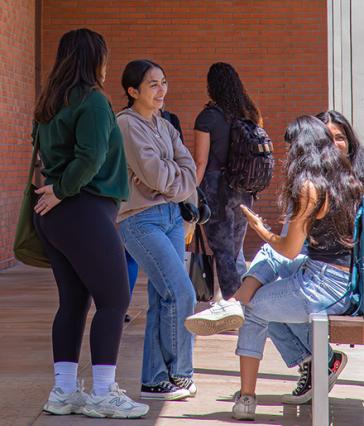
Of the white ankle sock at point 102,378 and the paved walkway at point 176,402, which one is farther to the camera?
the paved walkway at point 176,402

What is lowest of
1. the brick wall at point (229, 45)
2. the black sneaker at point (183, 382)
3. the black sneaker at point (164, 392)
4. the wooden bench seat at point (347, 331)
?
the black sneaker at point (164, 392)

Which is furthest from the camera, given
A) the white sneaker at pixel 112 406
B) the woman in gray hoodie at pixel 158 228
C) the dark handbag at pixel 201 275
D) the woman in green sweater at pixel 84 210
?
the dark handbag at pixel 201 275

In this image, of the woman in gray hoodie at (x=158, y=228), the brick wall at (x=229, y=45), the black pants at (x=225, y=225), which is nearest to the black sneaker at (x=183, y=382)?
the woman in gray hoodie at (x=158, y=228)

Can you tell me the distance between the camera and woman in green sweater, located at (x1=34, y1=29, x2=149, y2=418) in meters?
4.95

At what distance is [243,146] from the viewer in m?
7.33

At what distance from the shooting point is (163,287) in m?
5.46

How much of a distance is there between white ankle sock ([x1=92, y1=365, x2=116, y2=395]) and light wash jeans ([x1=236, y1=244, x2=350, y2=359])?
64 centimetres

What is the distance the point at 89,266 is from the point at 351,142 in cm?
150

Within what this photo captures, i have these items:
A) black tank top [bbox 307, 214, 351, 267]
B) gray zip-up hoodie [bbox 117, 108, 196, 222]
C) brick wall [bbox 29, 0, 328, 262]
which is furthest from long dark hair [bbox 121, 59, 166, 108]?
brick wall [bbox 29, 0, 328, 262]

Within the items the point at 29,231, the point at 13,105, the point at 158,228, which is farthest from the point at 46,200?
the point at 13,105

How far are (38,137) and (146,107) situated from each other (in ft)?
2.41

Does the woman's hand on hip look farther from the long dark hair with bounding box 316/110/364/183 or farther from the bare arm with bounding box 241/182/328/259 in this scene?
the long dark hair with bounding box 316/110/364/183

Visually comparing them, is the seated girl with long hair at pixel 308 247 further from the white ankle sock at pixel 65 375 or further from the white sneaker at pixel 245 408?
the white ankle sock at pixel 65 375

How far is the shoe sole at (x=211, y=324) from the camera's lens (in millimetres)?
4828
